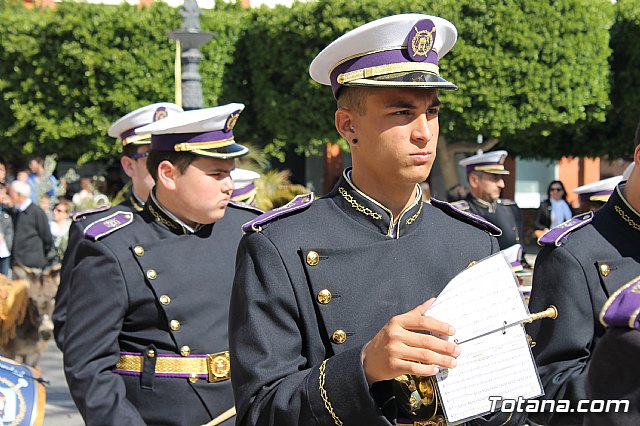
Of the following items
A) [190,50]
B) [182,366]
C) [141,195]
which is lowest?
[182,366]

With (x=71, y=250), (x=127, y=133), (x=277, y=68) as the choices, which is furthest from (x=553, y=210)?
(x=71, y=250)

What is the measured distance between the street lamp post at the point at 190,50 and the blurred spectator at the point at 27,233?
93.4 inches

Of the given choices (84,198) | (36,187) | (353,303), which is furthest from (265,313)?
(36,187)

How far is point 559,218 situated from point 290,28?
6.94 m

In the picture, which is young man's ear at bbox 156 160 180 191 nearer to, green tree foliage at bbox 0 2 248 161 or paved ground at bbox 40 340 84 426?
paved ground at bbox 40 340 84 426

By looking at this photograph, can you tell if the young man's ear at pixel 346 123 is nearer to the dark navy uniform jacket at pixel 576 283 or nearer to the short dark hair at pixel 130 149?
the dark navy uniform jacket at pixel 576 283

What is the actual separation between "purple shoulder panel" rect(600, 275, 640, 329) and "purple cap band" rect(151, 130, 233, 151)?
8.39ft

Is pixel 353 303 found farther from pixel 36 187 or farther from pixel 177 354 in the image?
pixel 36 187

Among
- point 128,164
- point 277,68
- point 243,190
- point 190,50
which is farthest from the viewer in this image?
point 277,68

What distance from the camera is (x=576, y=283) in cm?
311

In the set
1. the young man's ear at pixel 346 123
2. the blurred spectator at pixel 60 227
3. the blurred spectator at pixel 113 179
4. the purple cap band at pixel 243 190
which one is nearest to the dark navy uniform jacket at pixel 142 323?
the young man's ear at pixel 346 123

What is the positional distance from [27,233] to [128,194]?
667 centimetres

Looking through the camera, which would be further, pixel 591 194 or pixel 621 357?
pixel 591 194

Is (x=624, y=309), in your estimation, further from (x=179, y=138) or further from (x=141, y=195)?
(x=141, y=195)
